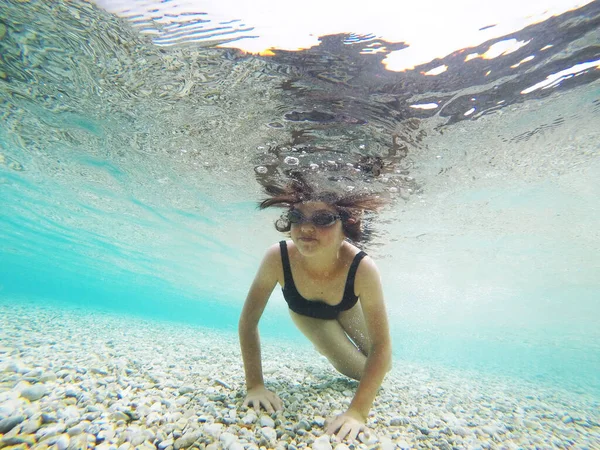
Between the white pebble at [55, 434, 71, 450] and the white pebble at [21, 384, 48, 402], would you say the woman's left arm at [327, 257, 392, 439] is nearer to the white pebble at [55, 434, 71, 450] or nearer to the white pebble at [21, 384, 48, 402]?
the white pebble at [55, 434, 71, 450]

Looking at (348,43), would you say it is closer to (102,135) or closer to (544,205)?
(102,135)

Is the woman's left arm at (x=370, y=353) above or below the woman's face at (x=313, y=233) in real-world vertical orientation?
below

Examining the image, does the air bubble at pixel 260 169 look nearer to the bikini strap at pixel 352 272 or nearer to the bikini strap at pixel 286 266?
the bikini strap at pixel 286 266

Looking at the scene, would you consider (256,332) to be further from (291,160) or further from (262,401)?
(291,160)

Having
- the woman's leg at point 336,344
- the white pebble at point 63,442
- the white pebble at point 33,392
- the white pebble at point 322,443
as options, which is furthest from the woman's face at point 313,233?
the white pebble at point 33,392

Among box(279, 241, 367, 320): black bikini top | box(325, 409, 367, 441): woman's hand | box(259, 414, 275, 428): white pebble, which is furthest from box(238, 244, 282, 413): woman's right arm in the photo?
box(325, 409, 367, 441): woman's hand

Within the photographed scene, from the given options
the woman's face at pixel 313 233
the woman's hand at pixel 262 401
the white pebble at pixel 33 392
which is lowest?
the white pebble at pixel 33 392

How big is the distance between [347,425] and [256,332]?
1628 mm

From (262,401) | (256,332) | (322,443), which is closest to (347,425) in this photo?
(322,443)

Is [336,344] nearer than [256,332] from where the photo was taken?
No

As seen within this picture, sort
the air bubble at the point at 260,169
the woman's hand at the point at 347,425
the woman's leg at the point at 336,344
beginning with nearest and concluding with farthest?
the woman's hand at the point at 347,425, the woman's leg at the point at 336,344, the air bubble at the point at 260,169

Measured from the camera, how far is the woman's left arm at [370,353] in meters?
3.10

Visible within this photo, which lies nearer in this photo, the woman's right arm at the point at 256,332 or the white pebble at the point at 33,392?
the white pebble at the point at 33,392

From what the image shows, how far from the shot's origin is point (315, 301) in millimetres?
4750
